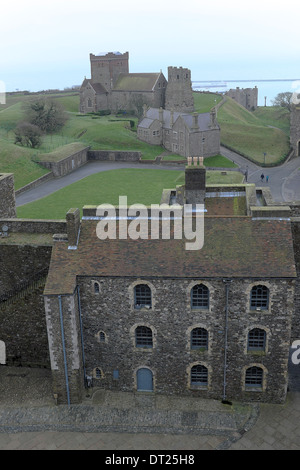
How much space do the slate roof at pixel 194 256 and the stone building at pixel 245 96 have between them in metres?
132

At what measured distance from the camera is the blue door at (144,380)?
25094 millimetres

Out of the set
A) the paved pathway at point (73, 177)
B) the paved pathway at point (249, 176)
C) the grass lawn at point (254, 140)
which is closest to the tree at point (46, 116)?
the paved pathway at point (73, 177)

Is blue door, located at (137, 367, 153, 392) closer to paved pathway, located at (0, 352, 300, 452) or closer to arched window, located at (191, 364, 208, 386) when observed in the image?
→ paved pathway, located at (0, 352, 300, 452)

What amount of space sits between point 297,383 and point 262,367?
11.6 feet

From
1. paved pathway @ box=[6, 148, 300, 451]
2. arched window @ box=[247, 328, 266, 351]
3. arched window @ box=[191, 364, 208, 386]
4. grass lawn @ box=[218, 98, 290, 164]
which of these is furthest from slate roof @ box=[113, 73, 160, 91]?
paved pathway @ box=[6, 148, 300, 451]

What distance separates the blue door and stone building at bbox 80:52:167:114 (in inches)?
3832

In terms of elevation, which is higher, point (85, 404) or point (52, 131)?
point (52, 131)

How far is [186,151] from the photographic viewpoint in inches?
3292


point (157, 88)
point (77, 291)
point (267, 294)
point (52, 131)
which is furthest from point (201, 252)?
point (157, 88)

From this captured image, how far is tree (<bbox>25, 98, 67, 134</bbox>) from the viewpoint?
9406 cm

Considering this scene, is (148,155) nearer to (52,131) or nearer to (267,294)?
(52,131)

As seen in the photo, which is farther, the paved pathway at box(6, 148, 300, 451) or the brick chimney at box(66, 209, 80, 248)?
the brick chimney at box(66, 209, 80, 248)

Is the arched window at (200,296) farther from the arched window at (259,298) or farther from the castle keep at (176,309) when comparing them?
the arched window at (259,298)
